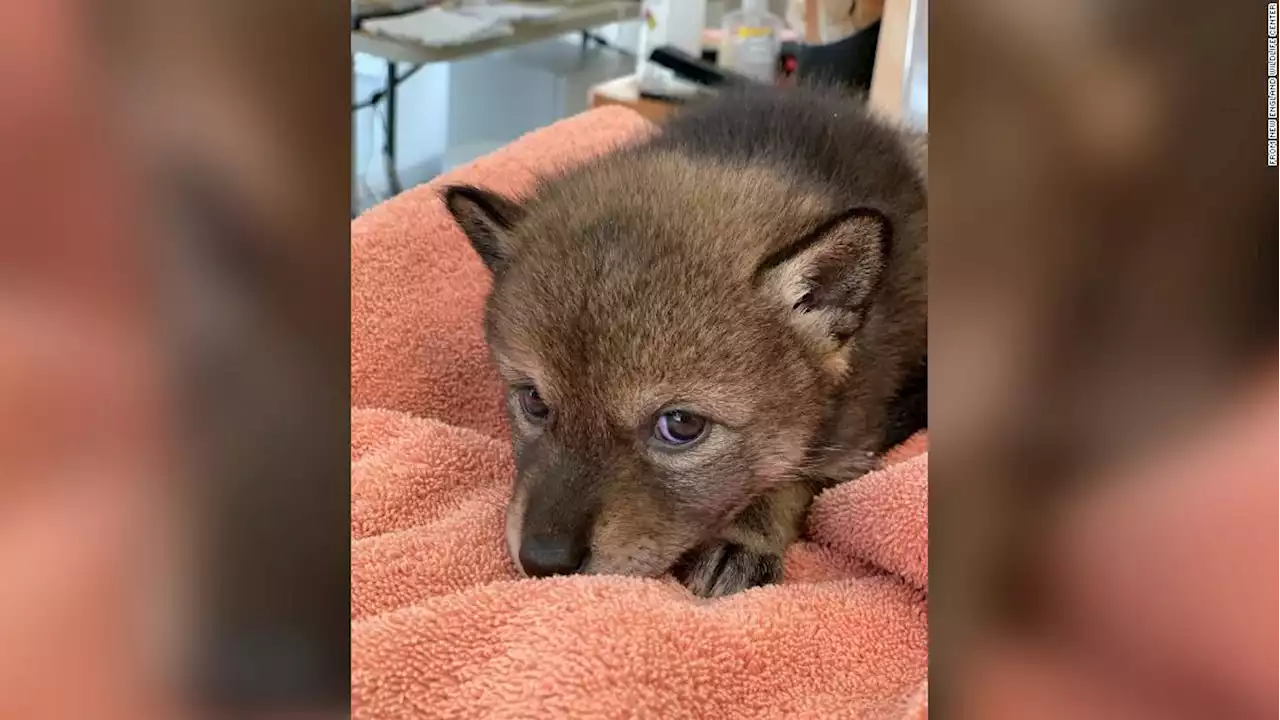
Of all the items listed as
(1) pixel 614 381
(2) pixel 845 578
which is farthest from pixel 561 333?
(2) pixel 845 578

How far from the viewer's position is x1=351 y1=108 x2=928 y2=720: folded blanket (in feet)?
2.50

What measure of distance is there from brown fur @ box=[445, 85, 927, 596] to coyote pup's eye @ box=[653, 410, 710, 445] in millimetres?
12

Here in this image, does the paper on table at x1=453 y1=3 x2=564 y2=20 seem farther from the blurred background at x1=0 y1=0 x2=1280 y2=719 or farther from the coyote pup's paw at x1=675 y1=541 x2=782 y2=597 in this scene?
the blurred background at x1=0 y1=0 x2=1280 y2=719

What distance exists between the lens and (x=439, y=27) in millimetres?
3326

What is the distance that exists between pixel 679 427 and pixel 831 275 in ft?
0.85

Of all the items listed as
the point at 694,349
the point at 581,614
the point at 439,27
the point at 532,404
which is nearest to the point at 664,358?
the point at 694,349
